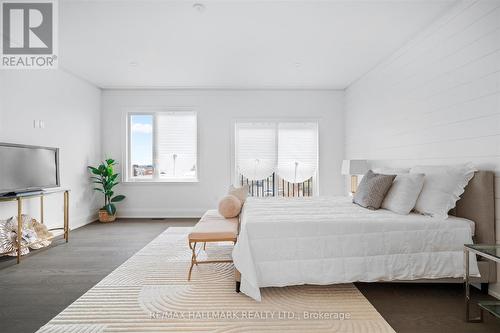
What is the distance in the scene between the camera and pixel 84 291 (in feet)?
7.64

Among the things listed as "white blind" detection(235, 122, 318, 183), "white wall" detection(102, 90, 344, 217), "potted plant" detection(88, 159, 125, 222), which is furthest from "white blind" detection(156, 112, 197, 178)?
"white blind" detection(235, 122, 318, 183)

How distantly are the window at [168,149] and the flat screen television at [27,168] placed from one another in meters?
1.70

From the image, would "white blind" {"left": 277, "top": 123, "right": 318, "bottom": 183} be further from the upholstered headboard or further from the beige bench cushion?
the upholstered headboard

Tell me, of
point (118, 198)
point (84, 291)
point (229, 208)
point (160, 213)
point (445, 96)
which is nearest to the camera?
point (84, 291)

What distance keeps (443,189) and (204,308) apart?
241 cm

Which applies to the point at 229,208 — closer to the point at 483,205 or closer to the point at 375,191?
the point at 375,191

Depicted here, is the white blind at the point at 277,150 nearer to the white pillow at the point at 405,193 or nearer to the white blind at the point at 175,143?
the white blind at the point at 175,143

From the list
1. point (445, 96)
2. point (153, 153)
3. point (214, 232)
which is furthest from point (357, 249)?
point (153, 153)

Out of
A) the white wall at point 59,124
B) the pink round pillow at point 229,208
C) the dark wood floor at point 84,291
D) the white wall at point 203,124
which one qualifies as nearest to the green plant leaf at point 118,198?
the white wall at point 203,124

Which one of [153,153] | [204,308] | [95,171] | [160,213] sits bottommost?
[204,308]

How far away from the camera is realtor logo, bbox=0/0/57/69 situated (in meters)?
2.68

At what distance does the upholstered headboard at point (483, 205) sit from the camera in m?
2.20

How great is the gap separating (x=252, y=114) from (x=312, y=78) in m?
1.42

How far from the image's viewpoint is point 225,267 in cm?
283
